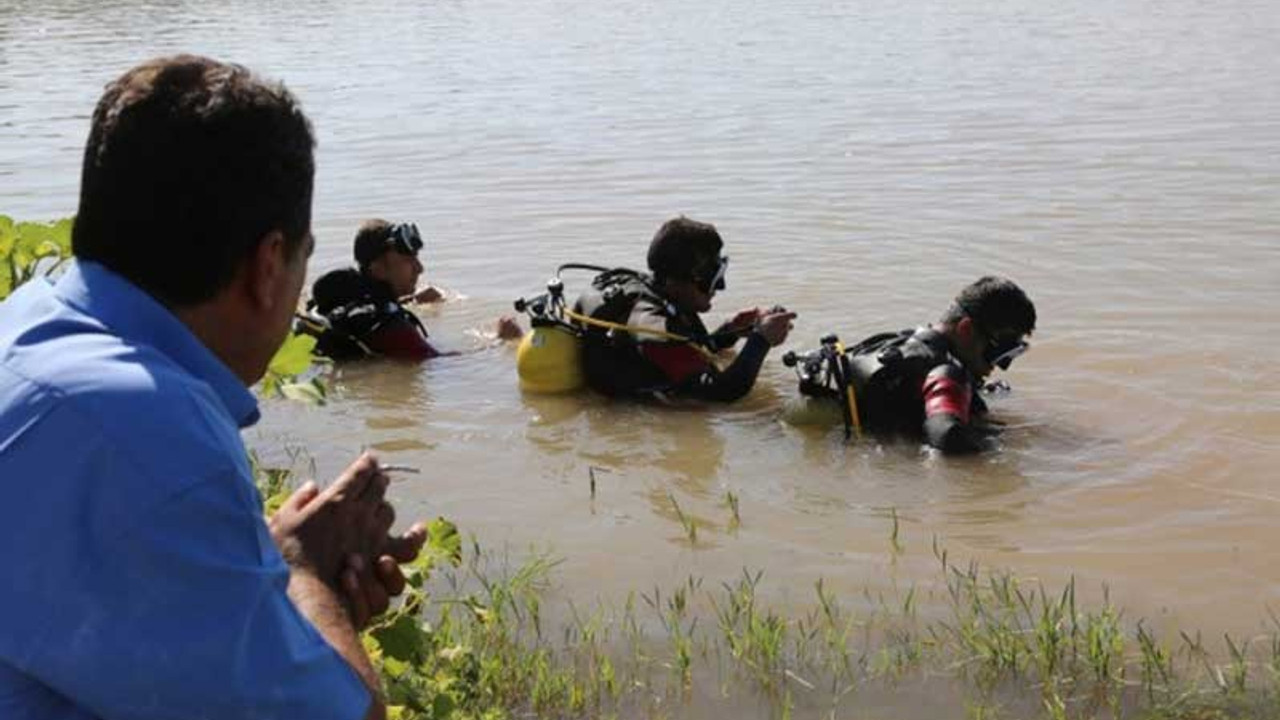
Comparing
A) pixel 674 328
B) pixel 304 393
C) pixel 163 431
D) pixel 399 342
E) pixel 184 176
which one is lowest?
pixel 399 342

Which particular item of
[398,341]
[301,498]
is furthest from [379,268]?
[301,498]

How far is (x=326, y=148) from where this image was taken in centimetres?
1566

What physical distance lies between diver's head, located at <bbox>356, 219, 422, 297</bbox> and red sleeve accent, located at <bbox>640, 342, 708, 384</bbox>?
164 centimetres

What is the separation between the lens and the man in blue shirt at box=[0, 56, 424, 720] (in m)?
1.75

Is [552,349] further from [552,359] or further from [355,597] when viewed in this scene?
[355,597]

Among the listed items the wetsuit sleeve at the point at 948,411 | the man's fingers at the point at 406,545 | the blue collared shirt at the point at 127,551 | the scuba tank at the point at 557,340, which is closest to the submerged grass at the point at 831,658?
the man's fingers at the point at 406,545

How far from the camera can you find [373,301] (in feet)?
28.6

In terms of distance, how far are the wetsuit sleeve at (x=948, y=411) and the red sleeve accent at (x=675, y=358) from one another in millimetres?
1141

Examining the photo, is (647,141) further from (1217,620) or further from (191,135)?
(191,135)

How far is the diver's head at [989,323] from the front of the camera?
22.3 feet

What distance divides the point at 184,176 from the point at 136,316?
17 centimetres

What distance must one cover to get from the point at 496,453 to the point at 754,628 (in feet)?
9.33

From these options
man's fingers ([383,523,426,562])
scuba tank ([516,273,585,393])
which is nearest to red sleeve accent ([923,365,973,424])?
scuba tank ([516,273,585,393])

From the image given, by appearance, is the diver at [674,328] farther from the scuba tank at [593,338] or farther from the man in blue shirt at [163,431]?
the man in blue shirt at [163,431]
